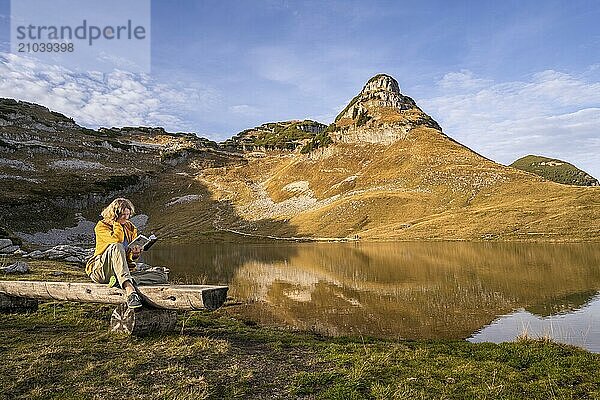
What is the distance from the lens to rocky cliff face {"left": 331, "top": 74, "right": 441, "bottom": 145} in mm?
140875

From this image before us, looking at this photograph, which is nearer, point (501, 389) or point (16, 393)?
point (16, 393)

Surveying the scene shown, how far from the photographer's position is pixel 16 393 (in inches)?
301

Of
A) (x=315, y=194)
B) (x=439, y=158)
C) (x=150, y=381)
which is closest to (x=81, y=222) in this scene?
(x=315, y=194)

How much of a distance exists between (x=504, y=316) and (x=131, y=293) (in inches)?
674

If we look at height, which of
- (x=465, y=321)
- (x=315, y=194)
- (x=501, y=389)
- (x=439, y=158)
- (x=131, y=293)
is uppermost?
(x=439, y=158)

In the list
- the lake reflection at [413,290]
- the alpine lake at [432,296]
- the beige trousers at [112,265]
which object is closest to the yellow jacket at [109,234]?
the beige trousers at [112,265]

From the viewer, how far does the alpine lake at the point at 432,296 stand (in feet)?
57.9

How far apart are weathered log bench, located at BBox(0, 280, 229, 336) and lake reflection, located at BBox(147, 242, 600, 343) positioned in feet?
25.8

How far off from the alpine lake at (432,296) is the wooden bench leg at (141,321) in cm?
717

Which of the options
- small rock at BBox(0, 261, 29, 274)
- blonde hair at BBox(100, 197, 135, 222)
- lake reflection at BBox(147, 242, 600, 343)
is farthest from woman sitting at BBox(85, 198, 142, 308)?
small rock at BBox(0, 261, 29, 274)

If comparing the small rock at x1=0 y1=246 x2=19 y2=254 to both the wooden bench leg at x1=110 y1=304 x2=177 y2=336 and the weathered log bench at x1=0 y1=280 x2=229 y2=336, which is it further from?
the wooden bench leg at x1=110 y1=304 x2=177 y2=336

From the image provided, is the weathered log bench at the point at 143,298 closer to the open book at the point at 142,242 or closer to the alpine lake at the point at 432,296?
the open book at the point at 142,242

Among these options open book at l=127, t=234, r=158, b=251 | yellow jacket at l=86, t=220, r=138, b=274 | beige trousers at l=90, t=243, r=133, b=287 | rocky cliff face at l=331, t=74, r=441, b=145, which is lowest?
beige trousers at l=90, t=243, r=133, b=287

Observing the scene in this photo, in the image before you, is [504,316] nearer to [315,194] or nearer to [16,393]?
[16,393]
